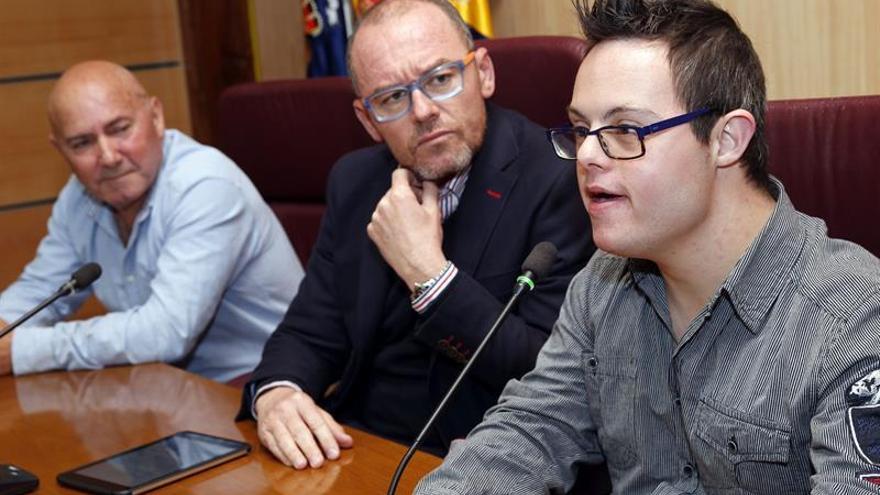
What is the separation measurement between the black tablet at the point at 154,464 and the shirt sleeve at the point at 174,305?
0.62m

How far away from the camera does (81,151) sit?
2842 millimetres

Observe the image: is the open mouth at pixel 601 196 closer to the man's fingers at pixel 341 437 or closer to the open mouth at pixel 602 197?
the open mouth at pixel 602 197

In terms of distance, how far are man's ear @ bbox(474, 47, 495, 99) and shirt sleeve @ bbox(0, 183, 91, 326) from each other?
1.31m

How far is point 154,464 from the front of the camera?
70.5 inches

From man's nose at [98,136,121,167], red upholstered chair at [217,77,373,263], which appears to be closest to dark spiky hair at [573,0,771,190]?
red upholstered chair at [217,77,373,263]

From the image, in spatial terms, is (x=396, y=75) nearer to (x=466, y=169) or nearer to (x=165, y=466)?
(x=466, y=169)

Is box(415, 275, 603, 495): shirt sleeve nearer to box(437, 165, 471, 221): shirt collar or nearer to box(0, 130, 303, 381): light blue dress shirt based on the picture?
box(437, 165, 471, 221): shirt collar

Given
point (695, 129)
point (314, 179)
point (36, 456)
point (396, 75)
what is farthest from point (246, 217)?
point (695, 129)

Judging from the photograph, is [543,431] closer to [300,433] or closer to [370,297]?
[300,433]

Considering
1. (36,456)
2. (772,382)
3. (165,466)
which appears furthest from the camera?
(36,456)

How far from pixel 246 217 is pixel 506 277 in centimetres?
89

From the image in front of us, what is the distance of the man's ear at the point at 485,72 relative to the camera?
2.27 meters

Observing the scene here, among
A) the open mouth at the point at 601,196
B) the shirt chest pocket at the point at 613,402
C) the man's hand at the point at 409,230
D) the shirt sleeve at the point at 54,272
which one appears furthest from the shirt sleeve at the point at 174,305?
the open mouth at the point at 601,196

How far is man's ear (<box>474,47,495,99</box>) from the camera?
2.27 meters
